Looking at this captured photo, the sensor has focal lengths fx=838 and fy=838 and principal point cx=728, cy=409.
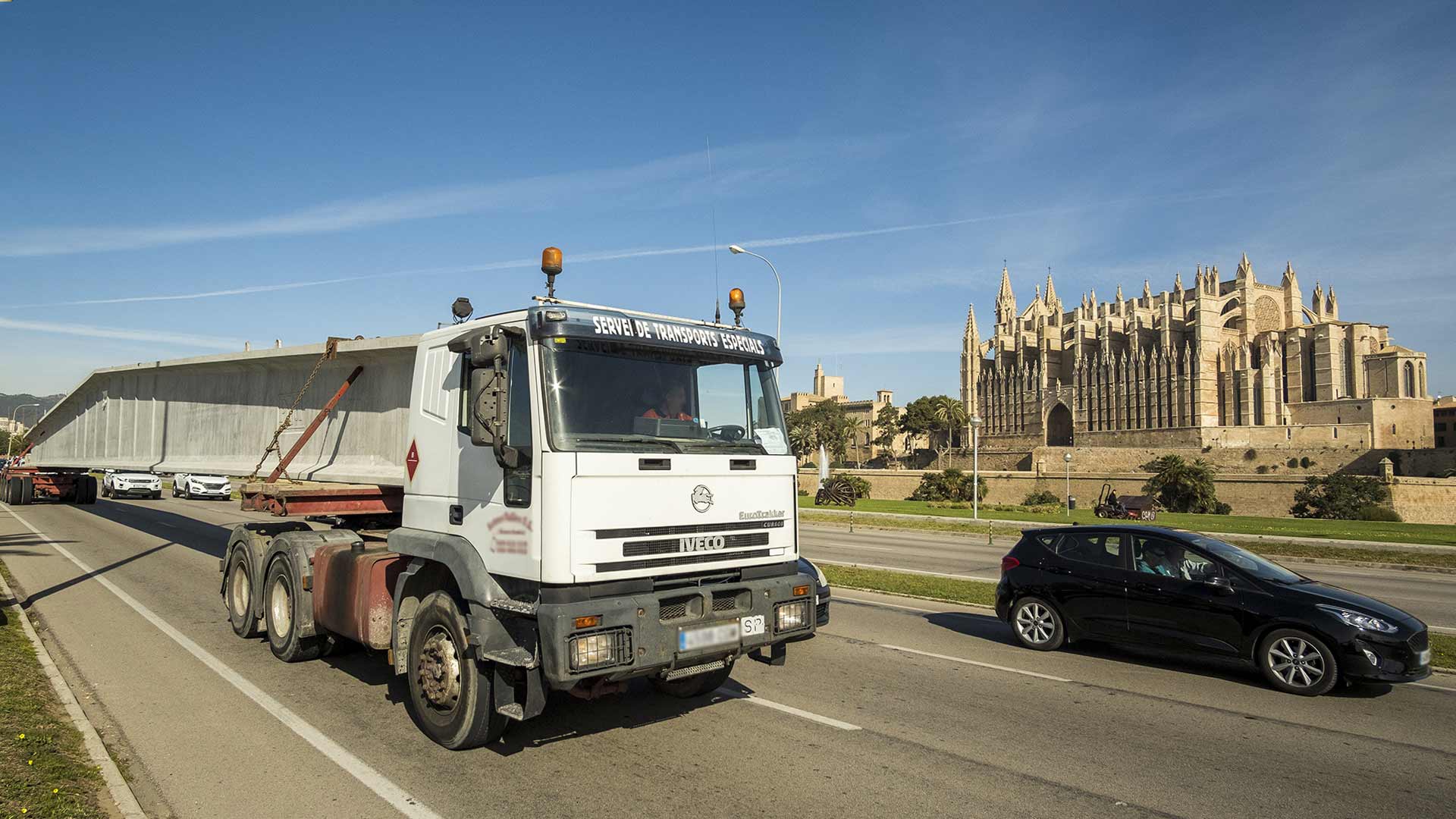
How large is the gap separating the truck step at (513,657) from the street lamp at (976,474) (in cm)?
3151

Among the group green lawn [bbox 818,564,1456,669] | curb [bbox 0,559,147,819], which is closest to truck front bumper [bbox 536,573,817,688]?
curb [bbox 0,559,147,819]

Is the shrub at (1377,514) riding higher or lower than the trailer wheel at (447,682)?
lower

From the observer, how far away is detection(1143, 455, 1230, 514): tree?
5581 centimetres

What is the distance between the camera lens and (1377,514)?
159 feet

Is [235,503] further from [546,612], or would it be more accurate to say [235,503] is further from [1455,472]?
[1455,472]

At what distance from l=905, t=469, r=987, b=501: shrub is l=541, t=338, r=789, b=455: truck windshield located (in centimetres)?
5733

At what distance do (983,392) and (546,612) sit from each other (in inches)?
4899

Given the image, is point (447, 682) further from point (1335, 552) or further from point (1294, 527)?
point (1294, 527)

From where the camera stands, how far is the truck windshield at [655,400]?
18.5 feet

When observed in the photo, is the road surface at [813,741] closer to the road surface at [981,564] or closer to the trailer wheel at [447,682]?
the trailer wheel at [447,682]

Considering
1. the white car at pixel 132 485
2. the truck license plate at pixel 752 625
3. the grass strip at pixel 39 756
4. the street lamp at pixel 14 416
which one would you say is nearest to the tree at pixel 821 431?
the street lamp at pixel 14 416

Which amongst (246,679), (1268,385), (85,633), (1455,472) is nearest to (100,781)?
(246,679)

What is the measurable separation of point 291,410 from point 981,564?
15808 mm

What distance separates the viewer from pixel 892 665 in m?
9.04
